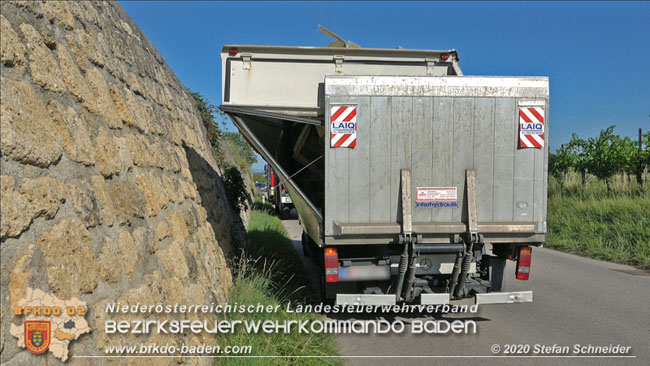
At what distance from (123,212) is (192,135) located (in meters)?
4.20

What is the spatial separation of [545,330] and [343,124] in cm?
350

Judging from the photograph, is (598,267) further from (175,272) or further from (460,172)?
(175,272)

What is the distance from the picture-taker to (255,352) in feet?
13.3

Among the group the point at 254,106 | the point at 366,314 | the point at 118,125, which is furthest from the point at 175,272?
the point at 366,314

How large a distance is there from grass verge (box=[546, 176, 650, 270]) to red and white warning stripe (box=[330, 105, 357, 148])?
775cm

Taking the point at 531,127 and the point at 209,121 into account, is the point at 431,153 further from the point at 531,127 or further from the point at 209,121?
the point at 209,121

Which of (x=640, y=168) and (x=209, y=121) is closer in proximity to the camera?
(x=209, y=121)

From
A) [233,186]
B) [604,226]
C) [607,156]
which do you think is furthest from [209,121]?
[607,156]

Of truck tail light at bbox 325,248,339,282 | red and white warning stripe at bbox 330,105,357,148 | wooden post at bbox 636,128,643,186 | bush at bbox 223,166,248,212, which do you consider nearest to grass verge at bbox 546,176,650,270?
wooden post at bbox 636,128,643,186

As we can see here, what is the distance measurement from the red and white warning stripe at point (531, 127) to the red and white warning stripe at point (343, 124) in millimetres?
1951

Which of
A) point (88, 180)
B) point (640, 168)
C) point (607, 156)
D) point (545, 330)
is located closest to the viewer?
point (88, 180)

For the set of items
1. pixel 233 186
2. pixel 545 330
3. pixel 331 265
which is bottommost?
pixel 545 330

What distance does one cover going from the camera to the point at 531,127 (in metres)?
5.38

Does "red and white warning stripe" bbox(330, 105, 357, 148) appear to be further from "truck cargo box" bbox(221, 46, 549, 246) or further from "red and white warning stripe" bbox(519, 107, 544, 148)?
"red and white warning stripe" bbox(519, 107, 544, 148)
